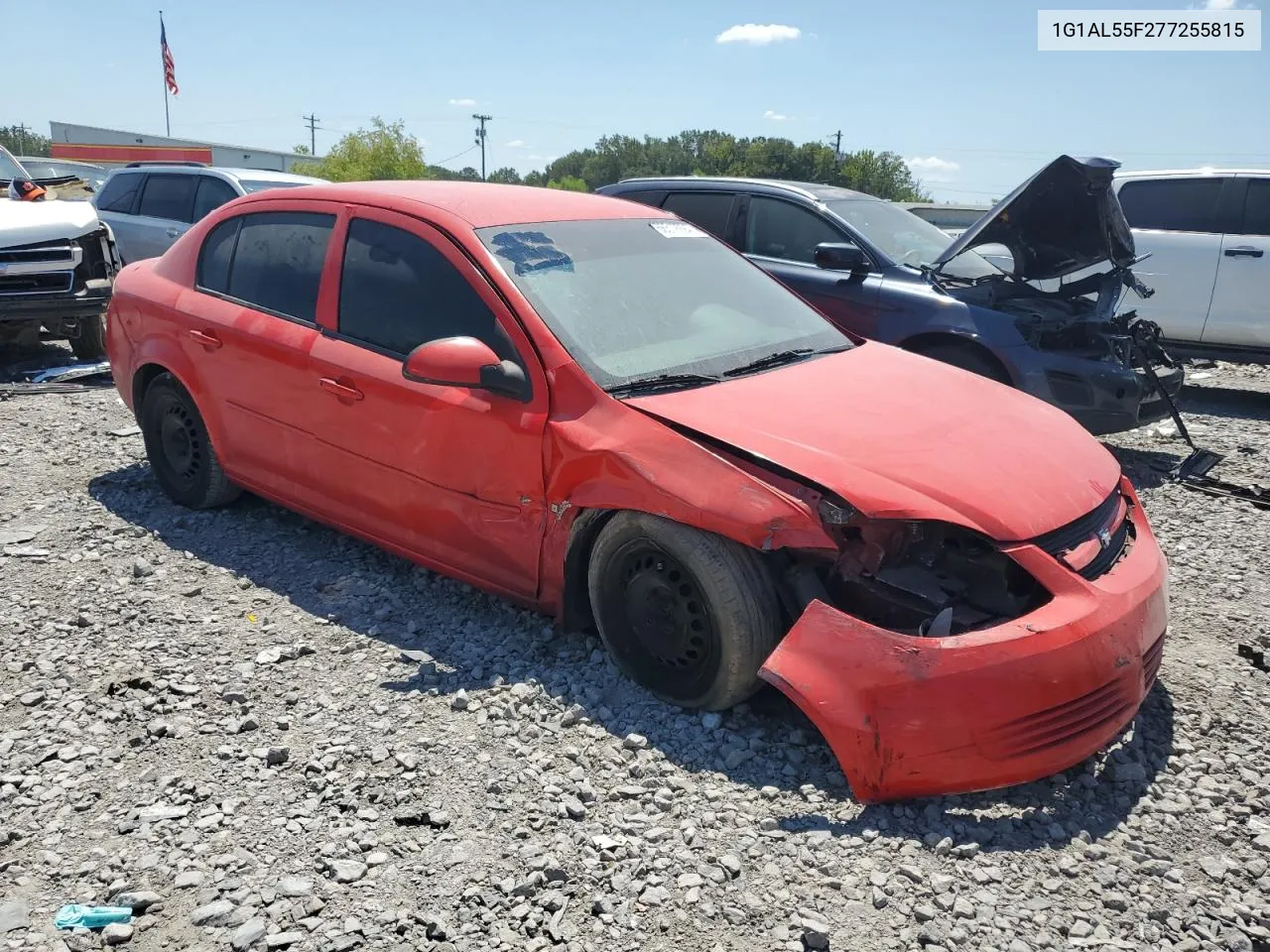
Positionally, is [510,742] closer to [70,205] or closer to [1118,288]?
[1118,288]

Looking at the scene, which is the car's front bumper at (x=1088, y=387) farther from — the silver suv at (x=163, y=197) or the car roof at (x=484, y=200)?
the silver suv at (x=163, y=197)

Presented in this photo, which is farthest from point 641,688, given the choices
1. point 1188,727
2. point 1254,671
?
point 1254,671

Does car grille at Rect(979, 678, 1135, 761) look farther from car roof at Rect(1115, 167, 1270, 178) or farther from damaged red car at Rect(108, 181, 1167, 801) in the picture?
car roof at Rect(1115, 167, 1270, 178)

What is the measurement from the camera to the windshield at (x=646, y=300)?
3668 millimetres

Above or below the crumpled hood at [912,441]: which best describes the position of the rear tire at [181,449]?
below

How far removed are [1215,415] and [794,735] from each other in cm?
698

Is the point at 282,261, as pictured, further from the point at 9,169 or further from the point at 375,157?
the point at 375,157

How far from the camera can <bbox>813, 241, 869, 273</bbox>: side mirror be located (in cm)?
680

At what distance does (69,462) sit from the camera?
614cm

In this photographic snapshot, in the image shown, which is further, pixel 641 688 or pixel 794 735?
pixel 641 688

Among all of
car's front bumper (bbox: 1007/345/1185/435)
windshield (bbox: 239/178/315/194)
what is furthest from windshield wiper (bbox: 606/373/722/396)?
windshield (bbox: 239/178/315/194)

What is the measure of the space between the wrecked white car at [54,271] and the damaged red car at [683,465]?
166 inches

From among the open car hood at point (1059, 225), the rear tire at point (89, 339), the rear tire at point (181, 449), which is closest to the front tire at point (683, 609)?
the rear tire at point (181, 449)

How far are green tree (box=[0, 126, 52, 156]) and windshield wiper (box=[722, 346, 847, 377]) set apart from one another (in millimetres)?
94118
